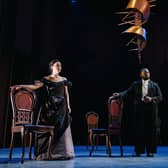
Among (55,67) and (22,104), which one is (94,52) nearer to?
(55,67)

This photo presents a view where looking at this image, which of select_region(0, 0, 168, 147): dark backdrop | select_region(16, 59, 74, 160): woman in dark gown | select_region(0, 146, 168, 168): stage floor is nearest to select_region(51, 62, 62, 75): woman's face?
select_region(16, 59, 74, 160): woman in dark gown

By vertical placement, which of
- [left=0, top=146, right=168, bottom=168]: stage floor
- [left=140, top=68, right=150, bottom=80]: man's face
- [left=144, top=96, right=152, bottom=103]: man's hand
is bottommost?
[left=0, top=146, right=168, bottom=168]: stage floor

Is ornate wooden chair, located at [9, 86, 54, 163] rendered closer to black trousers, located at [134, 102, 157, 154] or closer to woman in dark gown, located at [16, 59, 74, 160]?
woman in dark gown, located at [16, 59, 74, 160]

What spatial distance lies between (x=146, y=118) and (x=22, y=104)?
1.87 metres

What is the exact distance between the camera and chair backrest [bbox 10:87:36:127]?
3949 mm

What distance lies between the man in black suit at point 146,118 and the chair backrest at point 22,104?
1.66 metres

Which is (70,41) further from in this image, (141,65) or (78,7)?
(141,65)

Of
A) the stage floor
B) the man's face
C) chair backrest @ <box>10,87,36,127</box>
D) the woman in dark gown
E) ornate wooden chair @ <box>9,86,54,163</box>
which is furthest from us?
the man's face

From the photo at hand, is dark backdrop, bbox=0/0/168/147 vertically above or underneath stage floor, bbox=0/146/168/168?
above

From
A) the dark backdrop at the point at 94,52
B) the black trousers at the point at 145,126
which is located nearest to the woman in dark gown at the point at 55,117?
the black trousers at the point at 145,126

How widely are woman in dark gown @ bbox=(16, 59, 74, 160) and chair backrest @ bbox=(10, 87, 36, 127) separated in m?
0.13

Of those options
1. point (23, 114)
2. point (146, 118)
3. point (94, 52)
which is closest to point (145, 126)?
point (146, 118)

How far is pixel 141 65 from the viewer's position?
8.09 meters

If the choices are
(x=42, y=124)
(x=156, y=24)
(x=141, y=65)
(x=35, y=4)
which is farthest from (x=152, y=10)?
(x=42, y=124)
